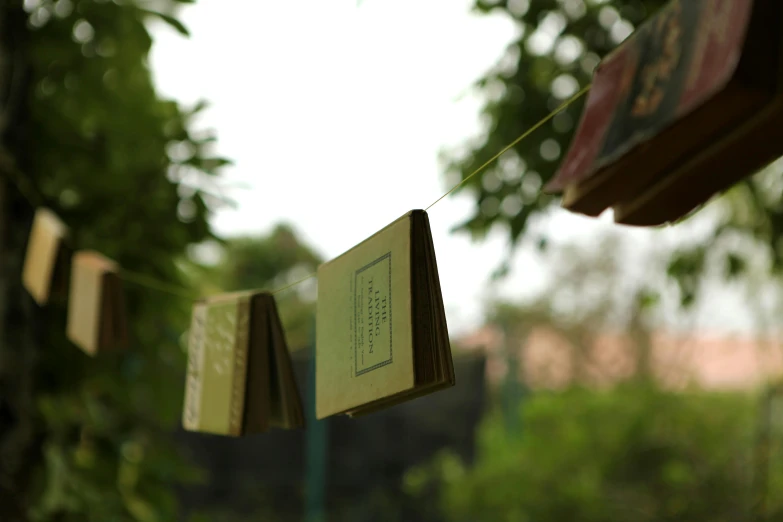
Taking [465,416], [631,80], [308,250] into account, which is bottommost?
[631,80]

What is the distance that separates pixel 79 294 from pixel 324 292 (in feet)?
2.77

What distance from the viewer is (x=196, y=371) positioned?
121 cm

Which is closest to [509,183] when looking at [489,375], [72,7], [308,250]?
[72,7]

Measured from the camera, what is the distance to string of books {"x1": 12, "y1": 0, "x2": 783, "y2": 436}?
60 cm

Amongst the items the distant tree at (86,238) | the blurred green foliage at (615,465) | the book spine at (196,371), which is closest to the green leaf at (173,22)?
the distant tree at (86,238)

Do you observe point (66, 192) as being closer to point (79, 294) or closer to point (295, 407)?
point (79, 294)

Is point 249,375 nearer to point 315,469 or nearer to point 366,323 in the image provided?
point 366,323

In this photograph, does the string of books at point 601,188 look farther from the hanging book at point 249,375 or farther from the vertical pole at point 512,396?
the vertical pole at point 512,396

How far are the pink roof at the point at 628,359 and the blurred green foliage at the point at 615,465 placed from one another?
0.32 m

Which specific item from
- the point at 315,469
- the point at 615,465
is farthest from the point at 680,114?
the point at 615,465

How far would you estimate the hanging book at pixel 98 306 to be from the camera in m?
1.53

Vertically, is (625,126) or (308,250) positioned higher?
(308,250)

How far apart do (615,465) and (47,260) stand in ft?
12.0

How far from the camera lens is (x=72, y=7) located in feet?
6.51
